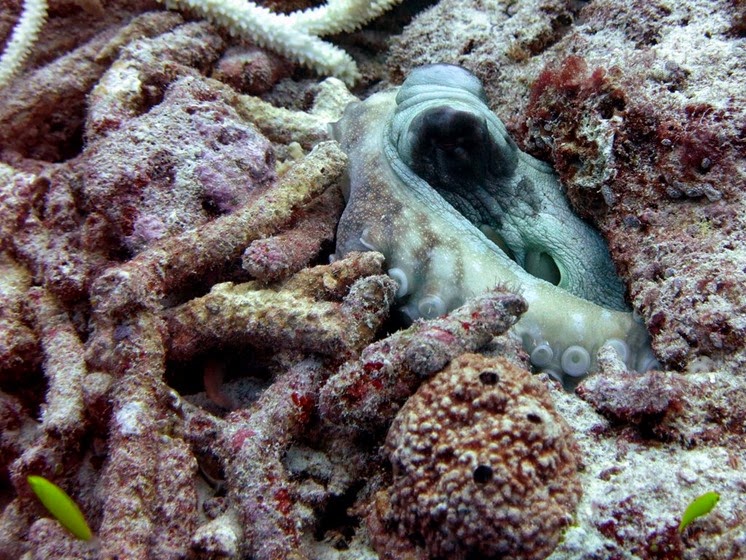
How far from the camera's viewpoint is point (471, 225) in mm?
2777

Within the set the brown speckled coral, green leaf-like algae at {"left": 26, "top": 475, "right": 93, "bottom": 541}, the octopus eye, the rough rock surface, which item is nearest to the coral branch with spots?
the brown speckled coral

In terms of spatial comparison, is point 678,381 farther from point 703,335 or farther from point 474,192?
point 474,192

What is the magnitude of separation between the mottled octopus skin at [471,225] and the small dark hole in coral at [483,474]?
1007 millimetres

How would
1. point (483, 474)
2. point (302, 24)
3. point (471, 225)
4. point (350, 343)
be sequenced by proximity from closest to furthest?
point (483, 474) → point (350, 343) → point (471, 225) → point (302, 24)

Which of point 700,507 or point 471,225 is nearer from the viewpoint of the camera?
point 700,507

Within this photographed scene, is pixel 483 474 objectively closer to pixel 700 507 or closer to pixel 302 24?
pixel 700 507

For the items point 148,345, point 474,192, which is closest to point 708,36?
A: point 474,192

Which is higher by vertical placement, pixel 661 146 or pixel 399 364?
pixel 661 146

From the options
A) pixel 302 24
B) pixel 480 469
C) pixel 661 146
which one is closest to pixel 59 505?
pixel 480 469

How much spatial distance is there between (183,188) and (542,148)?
6.64 feet

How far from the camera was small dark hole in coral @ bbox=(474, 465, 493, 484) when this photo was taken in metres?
1.50

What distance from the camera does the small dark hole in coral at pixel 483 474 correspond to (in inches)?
59.0

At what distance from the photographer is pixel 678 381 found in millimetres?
1798

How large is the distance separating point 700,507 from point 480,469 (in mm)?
576
